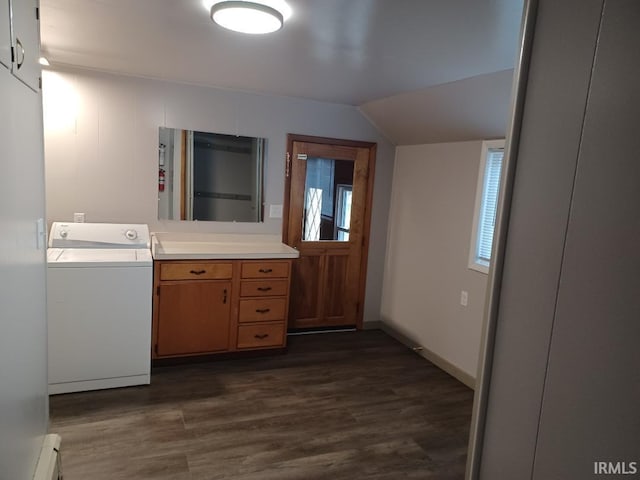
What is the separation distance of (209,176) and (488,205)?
7.25 ft

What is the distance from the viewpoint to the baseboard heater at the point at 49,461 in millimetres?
1613

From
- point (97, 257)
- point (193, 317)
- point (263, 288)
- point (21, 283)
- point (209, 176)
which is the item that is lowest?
point (193, 317)

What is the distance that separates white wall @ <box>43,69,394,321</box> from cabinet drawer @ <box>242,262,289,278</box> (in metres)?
0.51

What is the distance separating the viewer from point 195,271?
3.19m

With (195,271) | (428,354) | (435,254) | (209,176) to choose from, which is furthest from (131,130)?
(428,354)

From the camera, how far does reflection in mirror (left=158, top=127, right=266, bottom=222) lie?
3.49 metres

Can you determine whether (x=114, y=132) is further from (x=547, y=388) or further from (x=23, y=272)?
(x=547, y=388)

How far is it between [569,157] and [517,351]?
1.37 ft

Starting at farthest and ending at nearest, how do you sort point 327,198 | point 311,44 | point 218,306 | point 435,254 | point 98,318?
1. point 327,198
2. point 435,254
3. point 218,306
4. point 98,318
5. point 311,44

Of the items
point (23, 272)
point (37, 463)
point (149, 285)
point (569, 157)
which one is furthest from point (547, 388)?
point (149, 285)

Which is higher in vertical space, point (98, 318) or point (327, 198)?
point (327, 198)

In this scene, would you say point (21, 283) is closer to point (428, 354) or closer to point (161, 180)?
point (161, 180)

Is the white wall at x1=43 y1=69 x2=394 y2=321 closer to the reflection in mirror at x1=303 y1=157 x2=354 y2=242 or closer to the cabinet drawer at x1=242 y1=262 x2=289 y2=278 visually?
the reflection in mirror at x1=303 y1=157 x2=354 y2=242

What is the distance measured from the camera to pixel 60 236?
10.1ft
